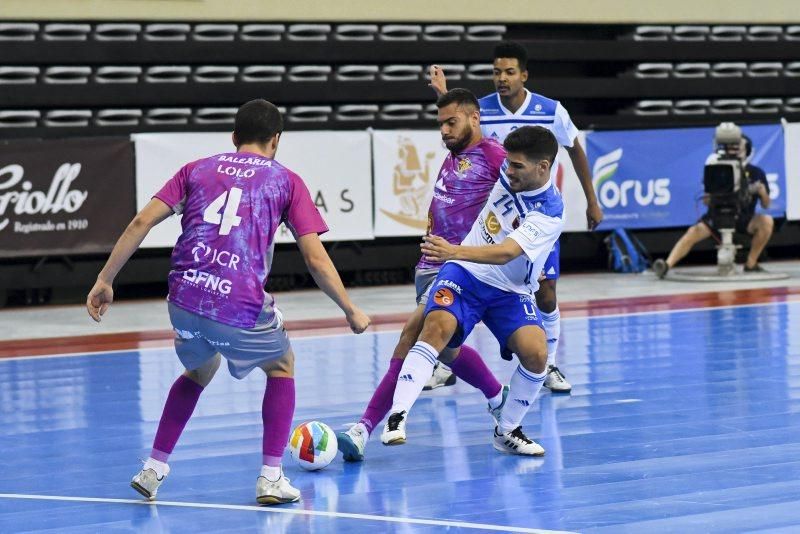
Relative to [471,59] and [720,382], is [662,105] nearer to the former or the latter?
[471,59]

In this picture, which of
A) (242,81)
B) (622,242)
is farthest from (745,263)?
(242,81)

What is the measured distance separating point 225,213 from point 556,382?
347 centimetres

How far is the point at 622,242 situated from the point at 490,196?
394 inches

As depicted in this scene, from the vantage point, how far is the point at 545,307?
825cm

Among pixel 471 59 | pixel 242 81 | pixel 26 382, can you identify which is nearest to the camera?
pixel 26 382

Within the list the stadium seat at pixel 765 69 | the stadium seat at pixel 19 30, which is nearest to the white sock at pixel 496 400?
the stadium seat at pixel 19 30

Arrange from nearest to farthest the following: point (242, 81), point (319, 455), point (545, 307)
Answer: point (319, 455) < point (545, 307) < point (242, 81)

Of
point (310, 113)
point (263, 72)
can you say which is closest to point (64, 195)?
point (263, 72)

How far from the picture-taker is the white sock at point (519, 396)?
6.33 metres

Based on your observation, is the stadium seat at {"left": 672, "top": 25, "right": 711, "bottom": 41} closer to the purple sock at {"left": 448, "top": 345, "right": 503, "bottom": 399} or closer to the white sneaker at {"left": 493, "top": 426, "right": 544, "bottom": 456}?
the purple sock at {"left": 448, "top": 345, "right": 503, "bottom": 399}

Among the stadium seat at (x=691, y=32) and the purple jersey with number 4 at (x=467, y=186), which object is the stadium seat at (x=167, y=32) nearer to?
the stadium seat at (x=691, y=32)

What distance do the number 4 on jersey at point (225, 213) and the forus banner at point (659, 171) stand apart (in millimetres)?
10872

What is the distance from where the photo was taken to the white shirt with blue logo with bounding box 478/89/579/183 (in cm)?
817

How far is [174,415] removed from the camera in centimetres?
556
